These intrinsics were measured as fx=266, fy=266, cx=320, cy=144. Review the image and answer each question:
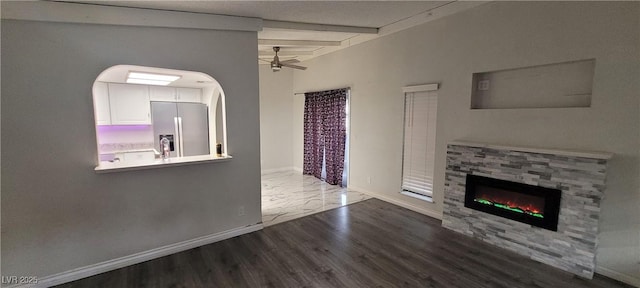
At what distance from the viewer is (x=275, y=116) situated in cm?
691

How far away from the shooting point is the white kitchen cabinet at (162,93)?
511 cm

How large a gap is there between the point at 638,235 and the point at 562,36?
1936 mm

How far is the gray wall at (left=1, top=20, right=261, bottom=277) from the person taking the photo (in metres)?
2.23

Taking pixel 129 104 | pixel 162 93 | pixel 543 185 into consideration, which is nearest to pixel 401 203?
pixel 543 185

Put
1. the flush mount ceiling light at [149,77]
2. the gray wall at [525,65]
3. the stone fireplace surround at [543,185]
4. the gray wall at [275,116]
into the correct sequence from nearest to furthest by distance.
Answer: the gray wall at [525,65] < the stone fireplace surround at [543,185] < the flush mount ceiling light at [149,77] < the gray wall at [275,116]

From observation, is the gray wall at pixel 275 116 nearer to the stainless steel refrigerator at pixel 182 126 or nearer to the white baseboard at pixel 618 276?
the stainless steel refrigerator at pixel 182 126

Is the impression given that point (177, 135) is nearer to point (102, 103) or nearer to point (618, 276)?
point (102, 103)

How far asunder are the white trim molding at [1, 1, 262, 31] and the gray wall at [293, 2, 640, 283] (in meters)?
2.41

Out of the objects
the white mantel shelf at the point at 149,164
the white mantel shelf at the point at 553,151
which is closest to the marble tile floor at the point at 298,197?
the white mantel shelf at the point at 149,164

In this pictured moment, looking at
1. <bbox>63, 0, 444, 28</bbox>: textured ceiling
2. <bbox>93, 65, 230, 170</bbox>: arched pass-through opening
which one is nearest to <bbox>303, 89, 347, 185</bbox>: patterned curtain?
<bbox>63, 0, 444, 28</bbox>: textured ceiling

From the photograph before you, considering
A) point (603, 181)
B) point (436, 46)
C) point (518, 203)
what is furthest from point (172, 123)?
point (603, 181)

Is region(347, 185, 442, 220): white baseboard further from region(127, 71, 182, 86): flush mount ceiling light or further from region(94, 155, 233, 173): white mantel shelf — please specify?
region(127, 71, 182, 86): flush mount ceiling light

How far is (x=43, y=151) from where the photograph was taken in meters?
2.33

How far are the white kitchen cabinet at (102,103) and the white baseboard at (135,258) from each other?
10.1ft
